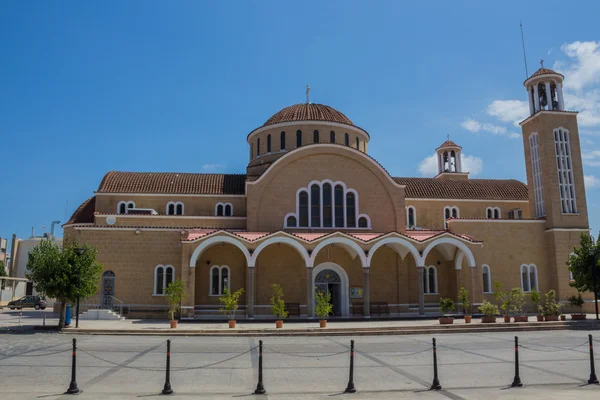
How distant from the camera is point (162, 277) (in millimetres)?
32719

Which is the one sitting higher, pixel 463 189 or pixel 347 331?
pixel 463 189

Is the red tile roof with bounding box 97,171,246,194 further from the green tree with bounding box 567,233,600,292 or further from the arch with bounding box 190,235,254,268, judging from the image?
the green tree with bounding box 567,233,600,292

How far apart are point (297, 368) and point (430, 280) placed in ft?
79.1

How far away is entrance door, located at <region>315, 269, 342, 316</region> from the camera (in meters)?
34.0

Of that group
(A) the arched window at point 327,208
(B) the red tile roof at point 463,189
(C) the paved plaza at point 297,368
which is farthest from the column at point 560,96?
(C) the paved plaza at point 297,368

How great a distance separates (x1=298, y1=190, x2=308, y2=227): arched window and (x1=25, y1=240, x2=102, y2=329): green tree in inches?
554

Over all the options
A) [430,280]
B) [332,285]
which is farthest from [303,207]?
[430,280]

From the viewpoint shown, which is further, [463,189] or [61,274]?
[463,189]

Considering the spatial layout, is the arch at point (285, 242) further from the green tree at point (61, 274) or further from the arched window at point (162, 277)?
the green tree at point (61, 274)

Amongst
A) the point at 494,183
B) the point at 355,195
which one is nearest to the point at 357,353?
the point at 355,195

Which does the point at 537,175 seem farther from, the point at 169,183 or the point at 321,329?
the point at 169,183

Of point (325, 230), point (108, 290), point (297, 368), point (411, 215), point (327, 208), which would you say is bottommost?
point (297, 368)

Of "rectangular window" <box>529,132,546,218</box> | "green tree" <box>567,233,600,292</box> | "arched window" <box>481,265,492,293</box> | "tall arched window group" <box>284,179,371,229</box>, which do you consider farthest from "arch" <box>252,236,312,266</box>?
"rectangular window" <box>529,132,546,218</box>

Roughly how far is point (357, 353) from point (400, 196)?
20.0 metres
